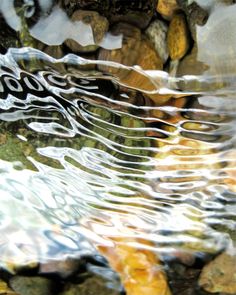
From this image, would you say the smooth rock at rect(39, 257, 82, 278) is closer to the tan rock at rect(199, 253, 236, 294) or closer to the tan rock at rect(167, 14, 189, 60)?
the tan rock at rect(199, 253, 236, 294)

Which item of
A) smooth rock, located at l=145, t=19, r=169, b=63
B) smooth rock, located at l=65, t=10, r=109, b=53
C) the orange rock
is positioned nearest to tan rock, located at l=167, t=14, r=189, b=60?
smooth rock, located at l=145, t=19, r=169, b=63

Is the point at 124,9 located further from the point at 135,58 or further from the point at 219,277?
the point at 219,277

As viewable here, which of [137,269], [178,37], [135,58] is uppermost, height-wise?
[178,37]

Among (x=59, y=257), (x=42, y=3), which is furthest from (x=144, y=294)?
(x=42, y=3)

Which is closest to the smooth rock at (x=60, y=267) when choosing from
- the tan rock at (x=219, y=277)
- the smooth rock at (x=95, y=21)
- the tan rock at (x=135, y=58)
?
the tan rock at (x=219, y=277)

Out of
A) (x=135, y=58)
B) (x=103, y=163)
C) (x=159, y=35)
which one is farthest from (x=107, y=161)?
(x=159, y=35)

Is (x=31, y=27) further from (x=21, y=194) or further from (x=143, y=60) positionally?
(x=21, y=194)
